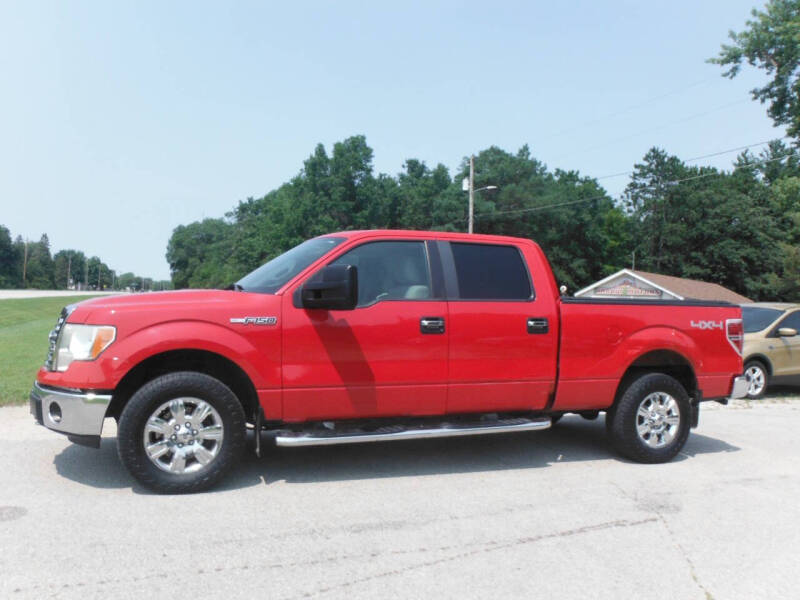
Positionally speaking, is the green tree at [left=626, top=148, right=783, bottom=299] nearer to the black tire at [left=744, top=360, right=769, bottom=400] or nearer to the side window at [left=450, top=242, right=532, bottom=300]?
the black tire at [left=744, top=360, right=769, bottom=400]

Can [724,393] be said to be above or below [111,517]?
above

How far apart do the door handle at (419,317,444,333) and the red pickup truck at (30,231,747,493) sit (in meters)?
0.02

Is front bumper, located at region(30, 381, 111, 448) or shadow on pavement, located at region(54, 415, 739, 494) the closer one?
front bumper, located at region(30, 381, 111, 448)

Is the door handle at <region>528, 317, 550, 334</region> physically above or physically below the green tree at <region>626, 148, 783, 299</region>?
below

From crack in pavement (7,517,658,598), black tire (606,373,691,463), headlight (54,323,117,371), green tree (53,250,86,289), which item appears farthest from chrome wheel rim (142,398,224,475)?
green tree (53,250,86,289)

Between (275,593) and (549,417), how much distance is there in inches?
133

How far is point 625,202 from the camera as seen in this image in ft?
266

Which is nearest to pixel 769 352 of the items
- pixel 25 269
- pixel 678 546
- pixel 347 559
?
pixel 678 546

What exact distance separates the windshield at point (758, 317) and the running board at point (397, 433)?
7314mm

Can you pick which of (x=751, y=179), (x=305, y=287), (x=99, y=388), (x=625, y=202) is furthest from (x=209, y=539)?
(x=625, y=202)

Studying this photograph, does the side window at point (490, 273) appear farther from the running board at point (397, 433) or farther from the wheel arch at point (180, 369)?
the wheel arch at point (180, 369)

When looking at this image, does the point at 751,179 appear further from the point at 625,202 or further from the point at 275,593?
the point at 275,593

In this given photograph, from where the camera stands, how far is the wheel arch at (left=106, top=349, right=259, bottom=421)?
4836 millimetres

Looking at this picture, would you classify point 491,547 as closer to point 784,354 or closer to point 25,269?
point 784,354
